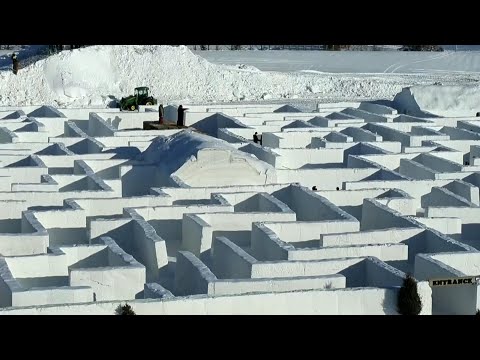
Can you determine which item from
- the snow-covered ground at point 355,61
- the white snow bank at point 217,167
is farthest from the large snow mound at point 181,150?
the snow-covered ground at point 355,61

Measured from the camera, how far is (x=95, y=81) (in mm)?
33000

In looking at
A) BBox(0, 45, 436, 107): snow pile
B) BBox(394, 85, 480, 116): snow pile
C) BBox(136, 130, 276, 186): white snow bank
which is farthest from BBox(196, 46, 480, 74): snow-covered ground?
BBox(136, 130, 276, 186): white snow bank

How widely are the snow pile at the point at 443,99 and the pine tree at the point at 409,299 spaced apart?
16536mm

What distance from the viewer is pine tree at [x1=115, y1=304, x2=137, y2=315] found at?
45.2 feet

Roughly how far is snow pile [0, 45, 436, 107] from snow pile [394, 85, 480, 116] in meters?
2.77

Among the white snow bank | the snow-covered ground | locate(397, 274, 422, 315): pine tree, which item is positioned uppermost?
the snow-covered ground

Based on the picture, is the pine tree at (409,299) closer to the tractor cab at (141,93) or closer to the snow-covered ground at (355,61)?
the tractor cab at (141,93)

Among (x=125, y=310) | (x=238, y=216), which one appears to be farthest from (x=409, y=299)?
(x=238, y=216)

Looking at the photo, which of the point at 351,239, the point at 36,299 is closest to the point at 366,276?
the point at 351,239

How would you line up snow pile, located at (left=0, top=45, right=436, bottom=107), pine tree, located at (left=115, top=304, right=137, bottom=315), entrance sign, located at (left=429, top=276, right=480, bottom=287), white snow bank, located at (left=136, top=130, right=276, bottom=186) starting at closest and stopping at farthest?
pine tree, located at (left=115, top=304, right=137, bottom=315) < entrance sign, located at (left=429, top=276, right=480, bottom=287) < white snow bank, located at (left=136, top=130, right=276, bottom=186) < snow pile, located at (left=0, top=45, right=436, bottom=107)

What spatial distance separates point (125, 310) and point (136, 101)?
17.5m

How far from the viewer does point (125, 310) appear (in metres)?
Result: 13.8

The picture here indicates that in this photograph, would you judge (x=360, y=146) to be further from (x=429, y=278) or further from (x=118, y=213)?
(x=429, y=278)

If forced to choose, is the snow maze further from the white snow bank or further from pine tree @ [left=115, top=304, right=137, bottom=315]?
pine tree @ [left=115, top=304, right=137, bottom=315]
